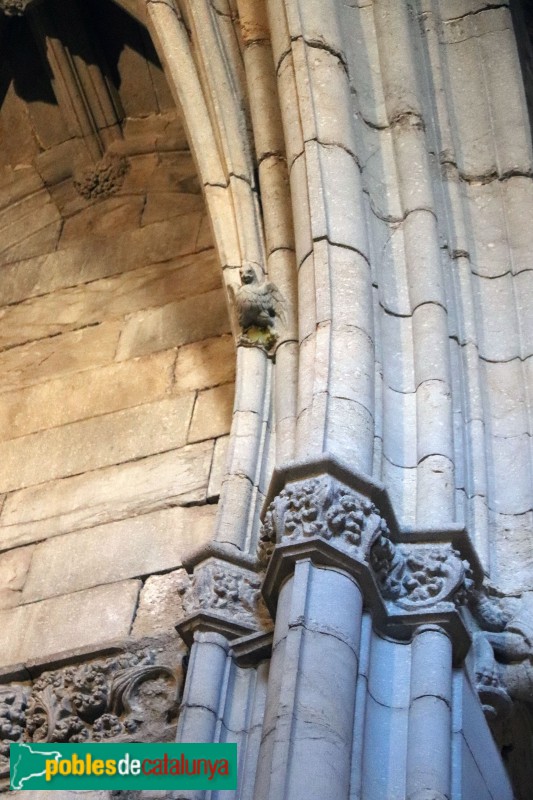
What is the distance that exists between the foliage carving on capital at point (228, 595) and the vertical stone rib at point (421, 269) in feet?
1.65

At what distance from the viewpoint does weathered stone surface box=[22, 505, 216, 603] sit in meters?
4.92

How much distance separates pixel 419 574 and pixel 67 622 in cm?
145

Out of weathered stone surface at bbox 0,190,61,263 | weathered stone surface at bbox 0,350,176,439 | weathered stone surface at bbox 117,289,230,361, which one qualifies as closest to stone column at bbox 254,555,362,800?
weathered stone surface at bbox 0,350,176,439

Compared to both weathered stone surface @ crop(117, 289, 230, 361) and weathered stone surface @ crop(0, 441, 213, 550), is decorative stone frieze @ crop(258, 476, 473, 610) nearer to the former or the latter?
weathered stone surface @ crop(0, 441, 213, 550)

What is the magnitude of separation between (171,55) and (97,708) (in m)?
2.63

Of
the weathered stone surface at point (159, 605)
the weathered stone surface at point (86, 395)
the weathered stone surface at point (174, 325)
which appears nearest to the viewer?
the weathered stone surface at point (159, 605)

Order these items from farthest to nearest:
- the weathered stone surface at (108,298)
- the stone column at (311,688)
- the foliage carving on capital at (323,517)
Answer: the weathered stone surface at (108,298) → the foliage carving on capital at (323,517) → the stone column at (311,688)

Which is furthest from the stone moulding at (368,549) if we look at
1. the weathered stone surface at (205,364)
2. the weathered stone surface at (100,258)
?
the weathered stone surface at (100,258)

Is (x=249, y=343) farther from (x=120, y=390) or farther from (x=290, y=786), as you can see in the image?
(x=290, y=786)

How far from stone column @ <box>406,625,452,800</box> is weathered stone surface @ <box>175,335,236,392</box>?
2.14 m

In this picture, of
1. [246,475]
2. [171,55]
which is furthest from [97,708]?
[171,55]

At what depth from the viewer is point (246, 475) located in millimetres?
4320

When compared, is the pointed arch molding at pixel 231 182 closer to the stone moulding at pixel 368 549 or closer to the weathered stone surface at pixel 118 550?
the stone moulding at pixel 368 549

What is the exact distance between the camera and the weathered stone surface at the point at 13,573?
502cm
